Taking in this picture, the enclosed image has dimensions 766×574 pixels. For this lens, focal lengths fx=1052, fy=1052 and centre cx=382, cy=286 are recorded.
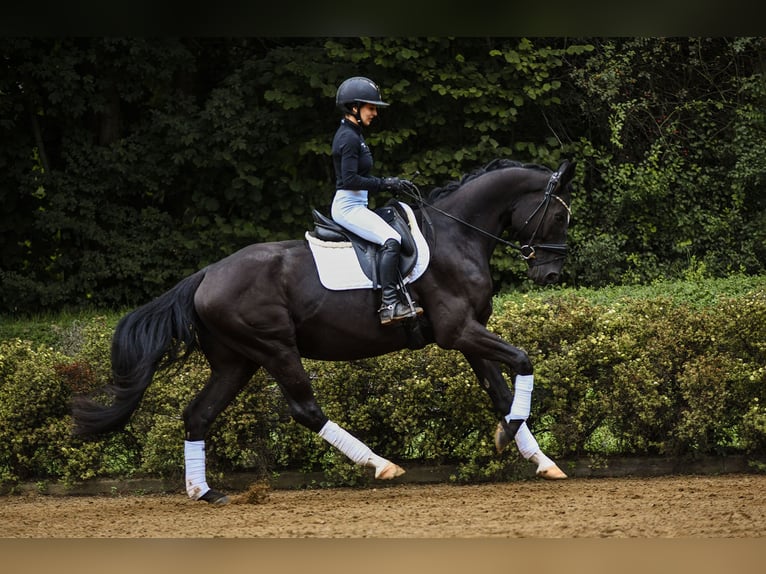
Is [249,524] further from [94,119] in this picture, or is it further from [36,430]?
[94,119]

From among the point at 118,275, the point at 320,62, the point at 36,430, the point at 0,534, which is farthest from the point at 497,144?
the point at 0,534

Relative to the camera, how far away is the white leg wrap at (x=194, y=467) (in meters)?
7.34

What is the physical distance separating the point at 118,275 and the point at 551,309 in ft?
28.3

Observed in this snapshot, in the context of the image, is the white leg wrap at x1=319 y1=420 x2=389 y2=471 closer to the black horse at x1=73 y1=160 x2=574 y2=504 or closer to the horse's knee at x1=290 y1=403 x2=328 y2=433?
the black horse at x1=73 y1=160 x2=574 y2=504

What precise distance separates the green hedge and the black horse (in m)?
0.57

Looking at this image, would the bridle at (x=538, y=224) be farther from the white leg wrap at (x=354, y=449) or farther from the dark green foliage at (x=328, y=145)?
the dark green foliage at (x=328, y=145)

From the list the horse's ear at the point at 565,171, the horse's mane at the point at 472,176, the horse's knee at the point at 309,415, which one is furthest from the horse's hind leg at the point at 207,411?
the horse's ear at the point at 565,171

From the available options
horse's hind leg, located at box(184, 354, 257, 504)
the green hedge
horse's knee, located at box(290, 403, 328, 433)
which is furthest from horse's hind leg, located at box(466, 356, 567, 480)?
horse's hind leg, located at box(184, 354, 257, 504)

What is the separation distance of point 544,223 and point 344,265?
4.82 feet

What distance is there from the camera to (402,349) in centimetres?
768

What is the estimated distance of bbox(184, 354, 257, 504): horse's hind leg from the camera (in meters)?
7.35

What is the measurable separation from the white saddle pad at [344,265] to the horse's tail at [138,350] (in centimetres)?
93

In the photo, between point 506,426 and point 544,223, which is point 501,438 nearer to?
point 506,426

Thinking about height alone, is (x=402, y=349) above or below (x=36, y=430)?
above
